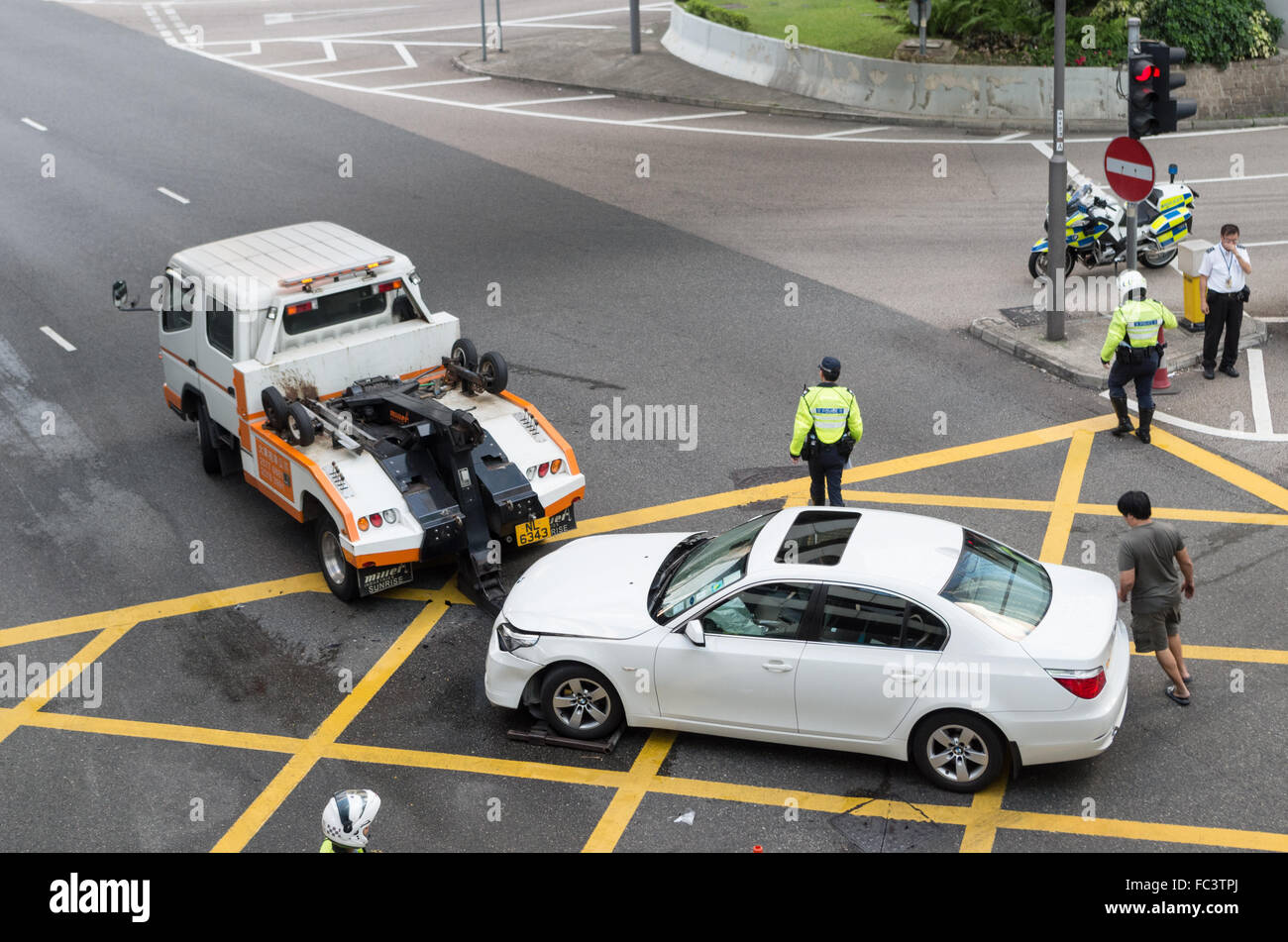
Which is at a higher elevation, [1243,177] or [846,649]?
[1243,177]

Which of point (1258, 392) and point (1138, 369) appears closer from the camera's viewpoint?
point (1138, 369)

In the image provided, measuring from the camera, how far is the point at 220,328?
39.6 ft

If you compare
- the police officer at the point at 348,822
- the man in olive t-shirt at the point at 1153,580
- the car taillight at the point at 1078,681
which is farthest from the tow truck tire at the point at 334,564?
the man in olive t-shirt at the point at 1153,580

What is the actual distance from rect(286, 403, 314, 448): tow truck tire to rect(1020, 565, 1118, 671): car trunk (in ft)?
19.0

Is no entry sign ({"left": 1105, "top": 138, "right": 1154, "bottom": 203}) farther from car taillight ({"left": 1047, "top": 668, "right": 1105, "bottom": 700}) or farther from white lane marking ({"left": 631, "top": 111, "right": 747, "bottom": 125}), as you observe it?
white lane marking ({"left": 631, "top": 111, "right": 747, "bottom": 125})

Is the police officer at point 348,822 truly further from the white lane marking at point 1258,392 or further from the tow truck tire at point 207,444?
the white lane marking at point 1258,392

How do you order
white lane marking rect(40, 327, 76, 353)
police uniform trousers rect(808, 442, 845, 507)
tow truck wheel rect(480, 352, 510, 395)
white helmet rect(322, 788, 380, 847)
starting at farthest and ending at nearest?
white lane marking rect(40, 327, 76, 353) < tow truck wheel rect(480, 352, 510, 395) < police uniform trousers rect(808, 442, 845, 507) < white helmet rect(322, 788, 380, 847)

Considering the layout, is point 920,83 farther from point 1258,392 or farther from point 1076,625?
point 1076,625

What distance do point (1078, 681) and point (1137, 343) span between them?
5.73 meters

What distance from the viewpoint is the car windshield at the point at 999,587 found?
8165mm

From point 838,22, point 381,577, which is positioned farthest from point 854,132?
point 381,577

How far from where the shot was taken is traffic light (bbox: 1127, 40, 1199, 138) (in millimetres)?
13750

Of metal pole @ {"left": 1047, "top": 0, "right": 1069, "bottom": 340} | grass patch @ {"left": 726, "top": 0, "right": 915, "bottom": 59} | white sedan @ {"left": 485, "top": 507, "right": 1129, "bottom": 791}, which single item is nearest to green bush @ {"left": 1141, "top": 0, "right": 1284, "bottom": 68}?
grass patch @ {"left": 726, "top": 0, "right": 915, "bottom": 59}

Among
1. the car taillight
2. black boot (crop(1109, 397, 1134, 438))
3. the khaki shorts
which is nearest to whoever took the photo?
the car taillight
